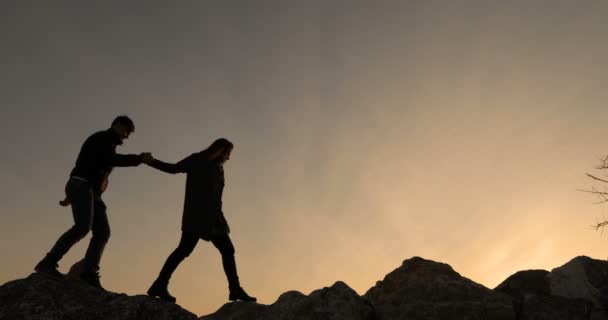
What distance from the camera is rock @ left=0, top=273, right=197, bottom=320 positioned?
7.55 meters

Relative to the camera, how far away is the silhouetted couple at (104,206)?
8.06m

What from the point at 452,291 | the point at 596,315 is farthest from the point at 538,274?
the point at 452,291

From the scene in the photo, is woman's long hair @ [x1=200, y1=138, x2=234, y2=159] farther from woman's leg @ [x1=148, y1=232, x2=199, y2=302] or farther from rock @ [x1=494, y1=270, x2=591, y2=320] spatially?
rock @ [x1=494, y1=270, x2=591, y2=320]

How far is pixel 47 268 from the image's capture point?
7.96 meters

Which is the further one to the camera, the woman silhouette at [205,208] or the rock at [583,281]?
the rock at [583,281]

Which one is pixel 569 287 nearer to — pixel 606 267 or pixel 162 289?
pixel 606 267

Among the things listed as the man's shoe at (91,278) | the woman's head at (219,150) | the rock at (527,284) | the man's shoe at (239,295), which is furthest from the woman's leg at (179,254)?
the rock at (527,284)

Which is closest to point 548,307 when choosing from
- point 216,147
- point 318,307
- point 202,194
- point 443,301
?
point 443,301

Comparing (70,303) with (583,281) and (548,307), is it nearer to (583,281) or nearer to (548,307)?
(548,307)

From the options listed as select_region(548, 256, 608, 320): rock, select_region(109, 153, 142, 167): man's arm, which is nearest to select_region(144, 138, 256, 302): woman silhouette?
select_region(109, 153, 142, 167): man's arm

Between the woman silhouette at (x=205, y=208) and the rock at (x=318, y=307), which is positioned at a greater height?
the woman silhouette at (x=205, y=208)

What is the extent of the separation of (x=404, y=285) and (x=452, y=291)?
1424 mm

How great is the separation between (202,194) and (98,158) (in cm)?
193

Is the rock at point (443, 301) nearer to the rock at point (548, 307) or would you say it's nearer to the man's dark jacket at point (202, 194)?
the rock at point (548, 307)
